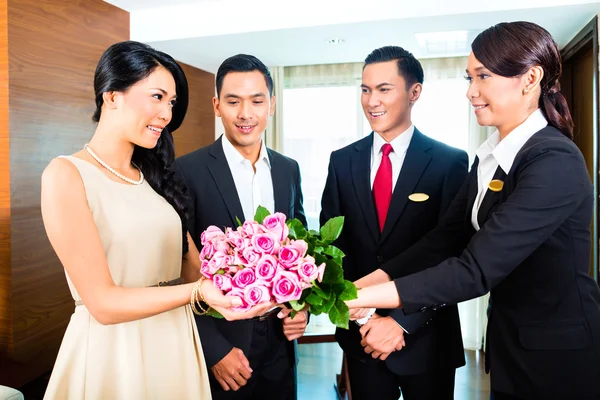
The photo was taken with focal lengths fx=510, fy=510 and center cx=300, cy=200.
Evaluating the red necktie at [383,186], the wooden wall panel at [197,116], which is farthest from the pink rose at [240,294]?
the wooden wall panel at [197,116]

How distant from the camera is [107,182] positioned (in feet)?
5.07

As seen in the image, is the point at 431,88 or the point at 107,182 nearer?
the point at 107,182

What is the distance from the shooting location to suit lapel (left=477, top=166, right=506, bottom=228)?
5.26 feet

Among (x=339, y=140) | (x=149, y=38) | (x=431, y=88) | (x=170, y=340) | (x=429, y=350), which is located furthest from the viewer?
(x=339, y=140)

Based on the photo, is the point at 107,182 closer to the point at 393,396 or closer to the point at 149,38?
the point at 393,396

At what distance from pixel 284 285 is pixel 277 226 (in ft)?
0.54

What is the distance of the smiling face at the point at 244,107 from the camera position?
7.13 ft

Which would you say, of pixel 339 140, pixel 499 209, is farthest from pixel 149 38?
pixel 499 209

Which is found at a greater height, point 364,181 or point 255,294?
point 364,181

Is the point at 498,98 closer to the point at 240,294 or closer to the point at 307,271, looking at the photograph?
the point at 307,271

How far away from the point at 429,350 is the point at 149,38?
12.9ft

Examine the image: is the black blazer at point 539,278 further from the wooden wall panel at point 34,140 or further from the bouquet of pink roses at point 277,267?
the wooden wall panel at point 34,140

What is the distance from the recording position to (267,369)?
204cm

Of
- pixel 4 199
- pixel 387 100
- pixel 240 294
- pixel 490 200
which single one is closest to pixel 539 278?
pixel 490 200
